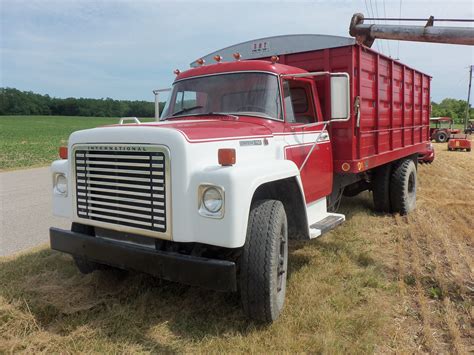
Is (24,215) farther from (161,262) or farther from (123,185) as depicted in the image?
(161,262)

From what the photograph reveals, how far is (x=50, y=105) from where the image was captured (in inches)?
3750

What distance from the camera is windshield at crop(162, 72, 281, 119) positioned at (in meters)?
4.26

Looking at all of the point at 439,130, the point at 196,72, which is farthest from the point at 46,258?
the point at 439,130

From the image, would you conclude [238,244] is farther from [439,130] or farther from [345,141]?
[439,130]

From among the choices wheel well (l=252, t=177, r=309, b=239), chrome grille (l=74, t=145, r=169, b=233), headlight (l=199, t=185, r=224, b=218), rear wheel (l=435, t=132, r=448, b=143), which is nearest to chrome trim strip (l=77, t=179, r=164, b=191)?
chrome grille (l=74, t=145, r=169, b=233)

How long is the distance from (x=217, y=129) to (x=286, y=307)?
172 cm

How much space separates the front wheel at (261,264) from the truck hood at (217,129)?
26.7 inches

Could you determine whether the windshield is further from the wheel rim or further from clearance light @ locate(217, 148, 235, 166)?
the wheel rim

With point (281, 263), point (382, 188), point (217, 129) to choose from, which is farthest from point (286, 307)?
point (382, 188)

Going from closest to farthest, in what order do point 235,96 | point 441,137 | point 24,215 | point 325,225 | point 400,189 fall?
point 235,96
point 325,225
point 400,189
point 24,215
point 441,137

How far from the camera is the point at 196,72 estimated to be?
4.82 m

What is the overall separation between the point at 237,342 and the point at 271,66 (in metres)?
2.77

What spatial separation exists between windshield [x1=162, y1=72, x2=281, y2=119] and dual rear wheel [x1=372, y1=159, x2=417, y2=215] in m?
3.57

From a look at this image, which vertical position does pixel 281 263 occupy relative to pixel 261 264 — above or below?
below
